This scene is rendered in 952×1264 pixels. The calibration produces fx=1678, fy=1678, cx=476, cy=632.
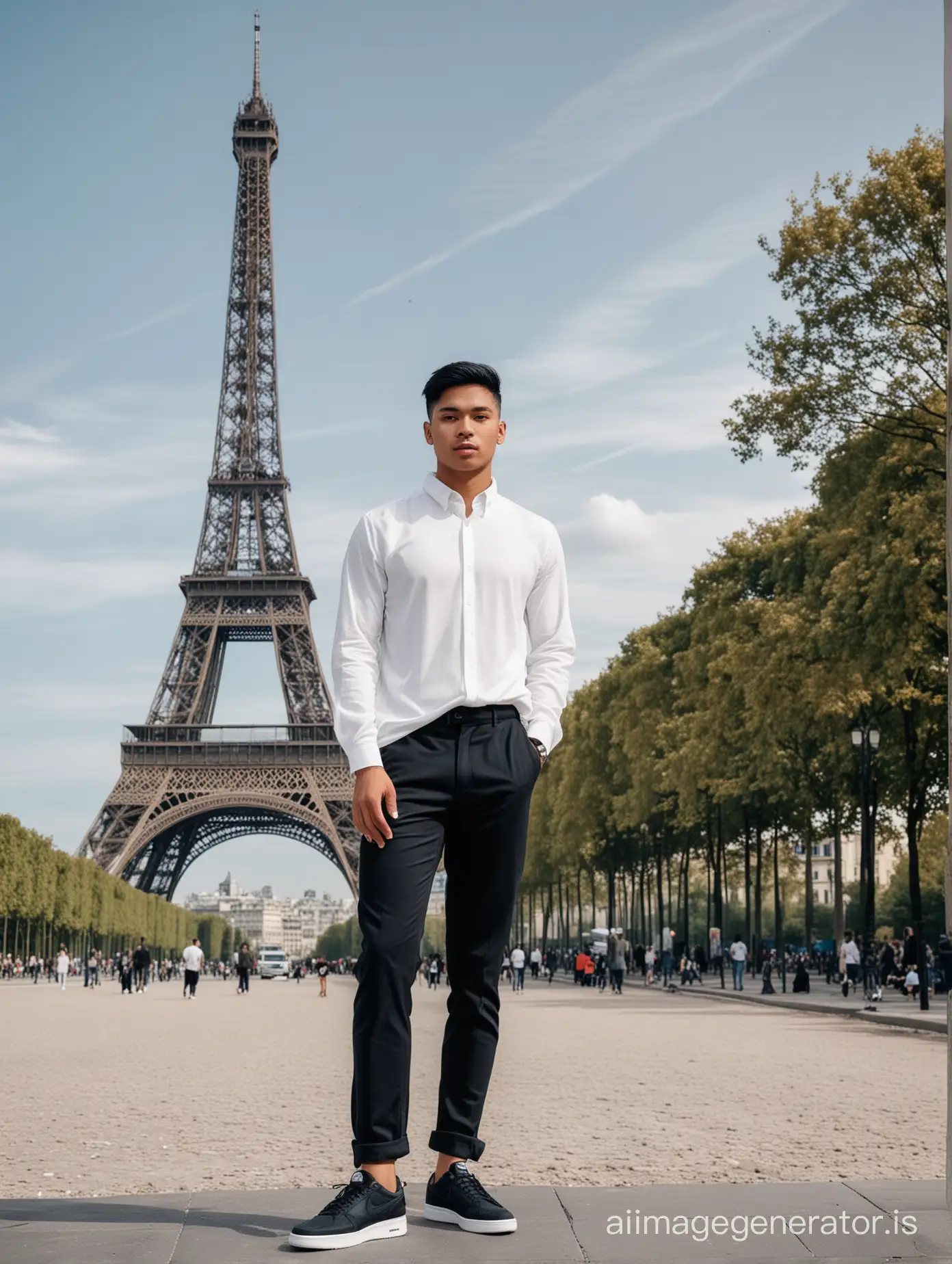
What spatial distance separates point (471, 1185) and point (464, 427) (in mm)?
2328

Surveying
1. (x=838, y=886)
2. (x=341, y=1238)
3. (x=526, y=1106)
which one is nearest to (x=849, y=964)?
(x=838, y=886)

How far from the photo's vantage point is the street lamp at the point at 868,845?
96.7 feet

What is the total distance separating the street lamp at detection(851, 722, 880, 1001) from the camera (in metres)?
29.5

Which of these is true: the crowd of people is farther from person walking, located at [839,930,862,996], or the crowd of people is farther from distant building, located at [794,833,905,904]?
distant building, located at [794,833,905,904]

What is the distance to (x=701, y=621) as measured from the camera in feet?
141

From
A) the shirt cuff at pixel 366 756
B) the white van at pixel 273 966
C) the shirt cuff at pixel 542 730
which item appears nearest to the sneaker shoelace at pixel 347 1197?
the shirt cuff at pixel 366 756

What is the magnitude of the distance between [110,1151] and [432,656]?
14.0 feet

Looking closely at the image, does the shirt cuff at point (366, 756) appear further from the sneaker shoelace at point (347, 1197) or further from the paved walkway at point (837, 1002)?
the paved walkway at point (837, 1002)

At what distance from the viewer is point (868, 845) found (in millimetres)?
33125

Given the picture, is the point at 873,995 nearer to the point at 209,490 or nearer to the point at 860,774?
the point at 860,774

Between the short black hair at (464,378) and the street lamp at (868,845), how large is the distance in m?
25.2

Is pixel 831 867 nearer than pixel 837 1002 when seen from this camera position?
No

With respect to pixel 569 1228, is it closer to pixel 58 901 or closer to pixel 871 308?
pixel 871 308

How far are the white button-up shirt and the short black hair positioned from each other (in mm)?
294
